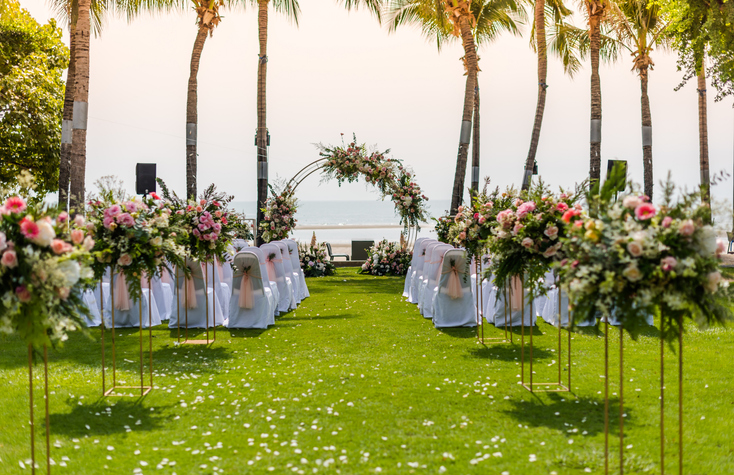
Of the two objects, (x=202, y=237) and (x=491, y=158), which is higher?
(x=491, y=158)

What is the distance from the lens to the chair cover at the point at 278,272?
10.9 meters

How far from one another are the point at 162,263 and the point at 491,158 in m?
19.2

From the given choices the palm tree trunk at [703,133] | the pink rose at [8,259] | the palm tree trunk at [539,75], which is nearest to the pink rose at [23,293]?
the pink rose at [8,259]

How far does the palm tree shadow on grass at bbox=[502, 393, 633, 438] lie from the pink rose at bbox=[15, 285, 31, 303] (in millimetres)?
3560

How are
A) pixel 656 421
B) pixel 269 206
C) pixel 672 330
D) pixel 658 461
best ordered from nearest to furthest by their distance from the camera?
1. pixel 672 330
2. pixel 658 461
3. pixel 656 421
4. pixel 269 206

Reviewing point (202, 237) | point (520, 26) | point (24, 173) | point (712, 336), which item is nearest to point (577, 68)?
point (520, 26)

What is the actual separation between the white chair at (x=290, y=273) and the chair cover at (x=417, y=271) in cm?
218

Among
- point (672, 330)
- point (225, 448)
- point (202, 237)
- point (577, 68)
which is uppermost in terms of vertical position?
point (577, 68)

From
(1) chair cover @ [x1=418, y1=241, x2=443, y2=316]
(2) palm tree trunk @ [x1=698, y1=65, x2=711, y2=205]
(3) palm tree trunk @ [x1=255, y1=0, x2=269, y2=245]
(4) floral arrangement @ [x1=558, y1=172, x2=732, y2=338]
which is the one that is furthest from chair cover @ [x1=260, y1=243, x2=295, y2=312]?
(2) palm tree trunk @ [x1=698, y1=65, x2=711, y2=205]

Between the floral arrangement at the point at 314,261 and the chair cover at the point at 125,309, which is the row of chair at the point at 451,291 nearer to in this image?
the chair cover at the point at 125,309

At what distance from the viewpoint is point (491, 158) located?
23750 mm

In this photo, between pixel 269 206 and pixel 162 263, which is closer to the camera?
pixel 162 263

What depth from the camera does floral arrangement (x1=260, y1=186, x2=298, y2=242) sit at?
1623cm

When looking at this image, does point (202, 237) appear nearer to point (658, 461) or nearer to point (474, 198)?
point (474, 198)
